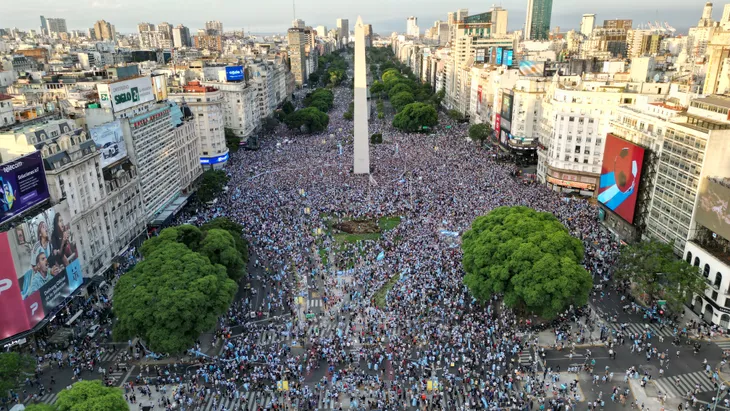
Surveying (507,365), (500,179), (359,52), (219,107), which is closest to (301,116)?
(219,107)

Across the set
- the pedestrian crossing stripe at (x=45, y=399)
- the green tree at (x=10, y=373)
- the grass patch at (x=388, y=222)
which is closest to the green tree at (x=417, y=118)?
the grass patch at (x=388, y=222)

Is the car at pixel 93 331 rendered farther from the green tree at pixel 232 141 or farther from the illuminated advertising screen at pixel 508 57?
the illuminated advertising screen at pixel 508 57

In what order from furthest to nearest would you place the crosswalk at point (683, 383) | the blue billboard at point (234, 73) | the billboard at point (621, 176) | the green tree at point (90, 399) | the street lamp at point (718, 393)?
the blue billboard at point (234, 73)
the billboard at point (621, 176)
the crosswalk at point (683, 383)
the street lamp at point (718, 393)
the green tree at point (90, 399)

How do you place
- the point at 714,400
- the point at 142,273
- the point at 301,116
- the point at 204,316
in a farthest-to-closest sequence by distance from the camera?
the point at 301,116, the point at 142,273, the point at 204,316, the point at 714,400

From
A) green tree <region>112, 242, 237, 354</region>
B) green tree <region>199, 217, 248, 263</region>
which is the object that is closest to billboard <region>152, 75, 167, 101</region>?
green tree <region>199, 217, 248, 263</region>

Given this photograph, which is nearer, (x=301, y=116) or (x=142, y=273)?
(x=142, y=273)

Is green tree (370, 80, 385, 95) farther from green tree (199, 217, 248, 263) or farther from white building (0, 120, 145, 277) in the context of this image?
green tree (199, 217, 248, 263)

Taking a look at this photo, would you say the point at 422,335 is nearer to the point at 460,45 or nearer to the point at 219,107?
the point at 219,107
